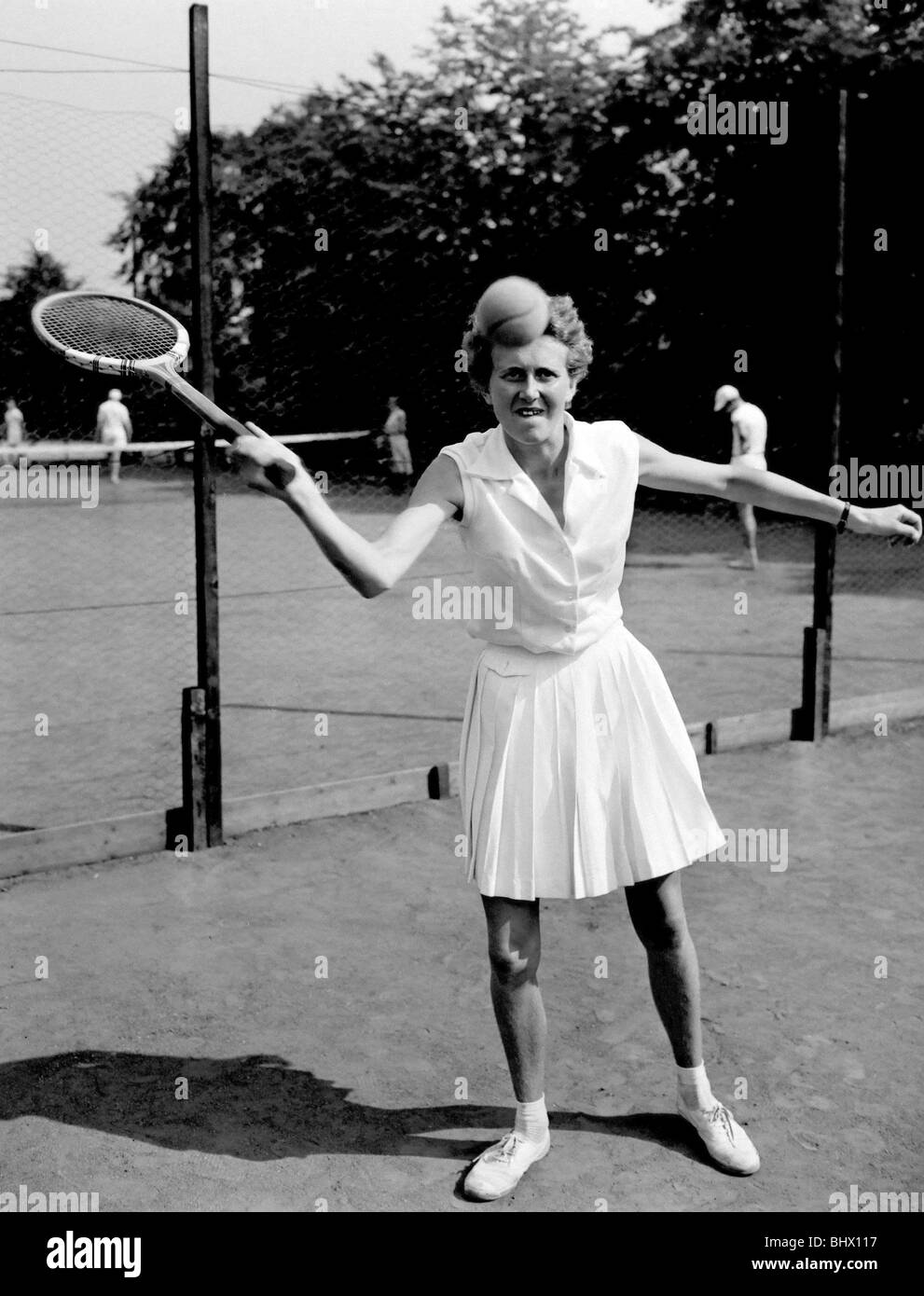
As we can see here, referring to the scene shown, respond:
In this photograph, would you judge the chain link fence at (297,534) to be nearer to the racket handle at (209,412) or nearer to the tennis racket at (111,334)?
the tennis racket at (111,334)

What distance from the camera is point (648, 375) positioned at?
63.6ft

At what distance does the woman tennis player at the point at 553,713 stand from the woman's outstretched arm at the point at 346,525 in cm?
1

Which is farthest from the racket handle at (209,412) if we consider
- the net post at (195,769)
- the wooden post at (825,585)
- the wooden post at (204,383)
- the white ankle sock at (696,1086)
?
the wooden post at (825,585)

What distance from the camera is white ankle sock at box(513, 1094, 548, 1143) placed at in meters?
3.55

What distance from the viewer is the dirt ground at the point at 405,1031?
11.6 feet

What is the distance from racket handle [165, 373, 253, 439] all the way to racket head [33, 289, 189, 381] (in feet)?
1.83

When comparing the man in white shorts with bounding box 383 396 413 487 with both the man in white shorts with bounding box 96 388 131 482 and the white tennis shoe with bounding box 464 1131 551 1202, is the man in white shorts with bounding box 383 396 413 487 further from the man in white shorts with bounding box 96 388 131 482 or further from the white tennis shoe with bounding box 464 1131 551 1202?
the white tennis shoe with bounding box 464 1131 551 1202

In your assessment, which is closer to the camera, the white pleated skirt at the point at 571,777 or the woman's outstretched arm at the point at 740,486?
the white pleated skirt at the point at 571,777

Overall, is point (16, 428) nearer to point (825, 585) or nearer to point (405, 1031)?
point (825, 585)

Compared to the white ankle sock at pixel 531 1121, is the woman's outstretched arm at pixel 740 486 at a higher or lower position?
higher

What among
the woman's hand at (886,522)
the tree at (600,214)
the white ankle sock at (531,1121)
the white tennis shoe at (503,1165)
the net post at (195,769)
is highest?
the tree at (600,214)
